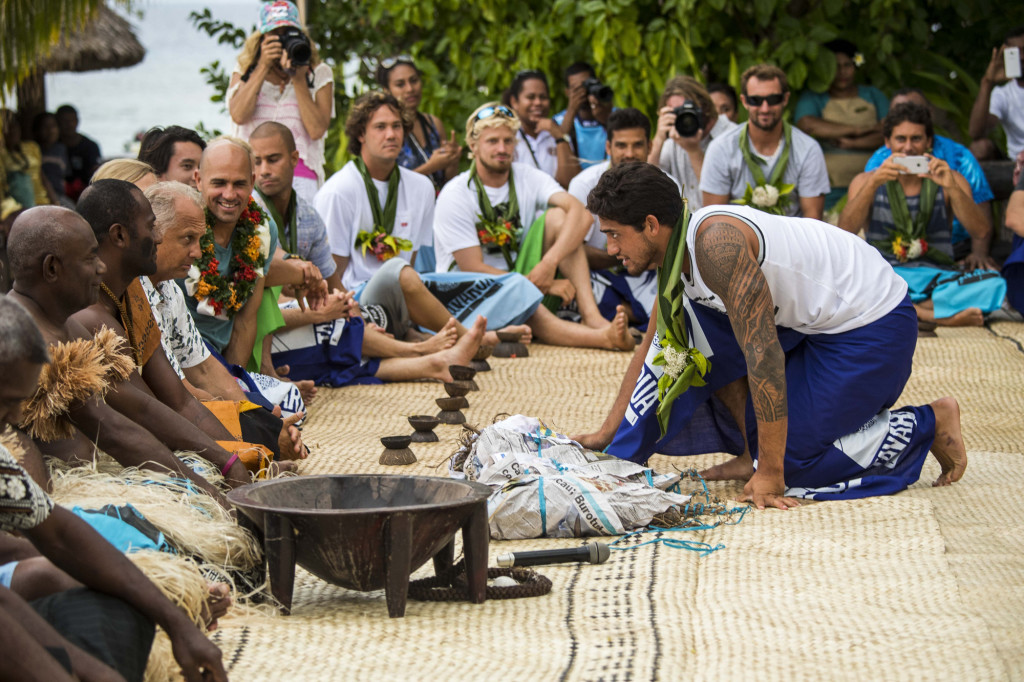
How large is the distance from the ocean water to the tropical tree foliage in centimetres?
1496

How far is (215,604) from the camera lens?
2365 millimetres

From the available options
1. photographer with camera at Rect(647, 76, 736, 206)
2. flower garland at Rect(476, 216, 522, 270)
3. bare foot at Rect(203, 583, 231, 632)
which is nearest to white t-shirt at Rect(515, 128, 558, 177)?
photographer with camera at Rect(647, 76, 736, 206)

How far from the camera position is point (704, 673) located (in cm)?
228

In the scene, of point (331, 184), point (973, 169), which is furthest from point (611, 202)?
point (973, 169)

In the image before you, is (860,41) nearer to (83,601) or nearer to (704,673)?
(704,673)

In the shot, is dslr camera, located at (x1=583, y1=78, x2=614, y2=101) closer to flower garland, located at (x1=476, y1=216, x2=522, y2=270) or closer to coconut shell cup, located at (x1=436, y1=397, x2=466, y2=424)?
flower garland, located at (x1=476, y1=216, x2=522, y2=270)

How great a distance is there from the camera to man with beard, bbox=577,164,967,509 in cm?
338

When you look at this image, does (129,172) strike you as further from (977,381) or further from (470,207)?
(977,381)

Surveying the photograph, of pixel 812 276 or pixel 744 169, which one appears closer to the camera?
pixel 812 276

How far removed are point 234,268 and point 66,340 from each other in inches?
73.5

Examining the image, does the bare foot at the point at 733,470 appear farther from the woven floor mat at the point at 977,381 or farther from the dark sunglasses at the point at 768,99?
the dark sunglasses at the point at 768,99

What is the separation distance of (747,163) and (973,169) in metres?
1.40

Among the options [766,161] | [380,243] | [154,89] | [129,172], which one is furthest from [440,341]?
[154,89]

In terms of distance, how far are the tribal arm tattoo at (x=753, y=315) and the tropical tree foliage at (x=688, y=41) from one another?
472cm
